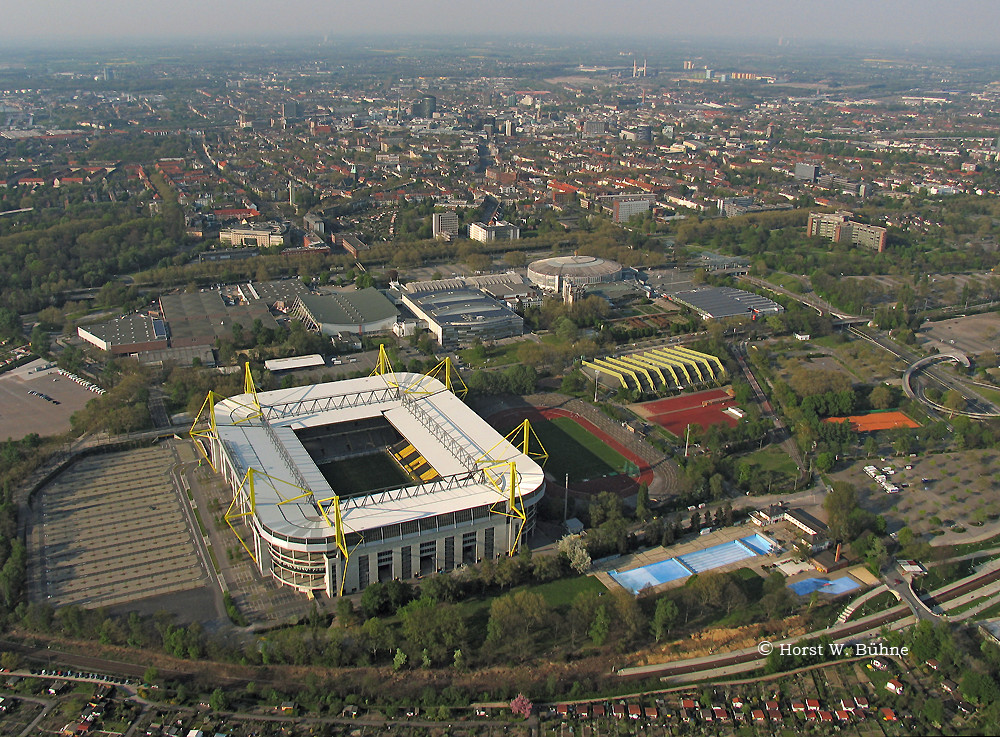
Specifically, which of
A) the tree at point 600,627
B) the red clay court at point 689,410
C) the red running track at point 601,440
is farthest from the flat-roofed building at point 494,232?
the tree at point 600,627

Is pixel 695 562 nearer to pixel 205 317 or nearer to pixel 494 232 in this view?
pixel 205 317

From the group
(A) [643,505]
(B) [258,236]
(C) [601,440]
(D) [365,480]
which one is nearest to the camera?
(A) [643,505]

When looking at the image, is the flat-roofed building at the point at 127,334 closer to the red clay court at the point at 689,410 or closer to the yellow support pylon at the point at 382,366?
the yellow support pylon at the point at 382,366

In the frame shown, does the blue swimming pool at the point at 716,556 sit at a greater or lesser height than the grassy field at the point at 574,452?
greater

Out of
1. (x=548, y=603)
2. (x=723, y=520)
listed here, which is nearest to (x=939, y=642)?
(x=723, y=520)

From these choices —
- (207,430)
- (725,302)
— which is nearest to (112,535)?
(207,430)

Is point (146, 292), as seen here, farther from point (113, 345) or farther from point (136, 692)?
point (136, 692)

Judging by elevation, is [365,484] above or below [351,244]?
above
